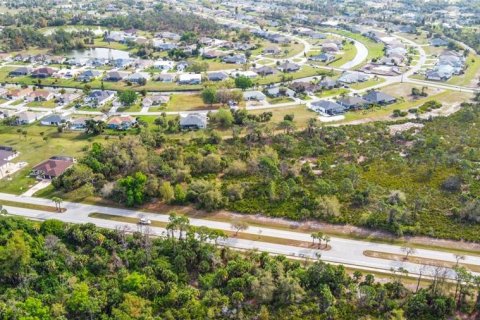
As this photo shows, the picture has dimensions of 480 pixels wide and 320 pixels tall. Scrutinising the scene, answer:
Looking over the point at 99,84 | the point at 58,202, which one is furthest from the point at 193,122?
the point at 99,84

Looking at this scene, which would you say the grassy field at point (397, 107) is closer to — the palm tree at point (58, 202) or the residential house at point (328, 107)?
the residential house at point (328, 107)

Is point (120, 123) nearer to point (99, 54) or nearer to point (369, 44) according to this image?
point (99, 54)

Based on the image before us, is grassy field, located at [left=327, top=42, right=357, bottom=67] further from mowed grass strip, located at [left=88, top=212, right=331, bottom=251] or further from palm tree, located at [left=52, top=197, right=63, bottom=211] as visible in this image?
palm tree, located at [left=52, top=197, right=63, bottom=211]

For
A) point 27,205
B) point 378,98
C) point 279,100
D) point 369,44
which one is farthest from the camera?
point 369,44

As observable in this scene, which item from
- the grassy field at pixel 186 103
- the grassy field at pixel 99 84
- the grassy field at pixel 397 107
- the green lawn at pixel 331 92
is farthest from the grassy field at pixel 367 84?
the grassy field at pixel 99 84

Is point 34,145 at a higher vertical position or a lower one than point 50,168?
lower

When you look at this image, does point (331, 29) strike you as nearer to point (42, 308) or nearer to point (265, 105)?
point (265, 105)

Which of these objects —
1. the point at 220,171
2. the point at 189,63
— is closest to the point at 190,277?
the point at 220,171

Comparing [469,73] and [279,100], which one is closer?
[279,100]

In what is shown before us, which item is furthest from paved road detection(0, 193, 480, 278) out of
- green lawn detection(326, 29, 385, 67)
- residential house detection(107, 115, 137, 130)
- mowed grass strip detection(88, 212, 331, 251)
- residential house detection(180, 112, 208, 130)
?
green lawn detection(326, 29, 385, 67)
